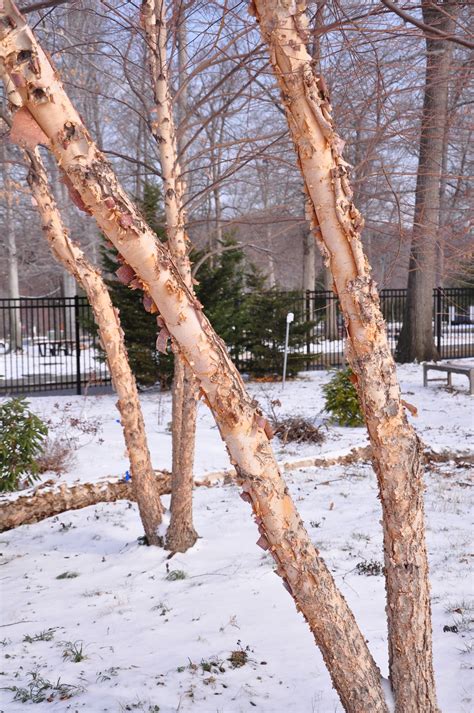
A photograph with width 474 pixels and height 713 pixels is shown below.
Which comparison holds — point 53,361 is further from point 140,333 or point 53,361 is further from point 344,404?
point 344,404

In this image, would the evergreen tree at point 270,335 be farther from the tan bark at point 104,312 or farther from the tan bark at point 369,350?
the tan bark at point 369,350

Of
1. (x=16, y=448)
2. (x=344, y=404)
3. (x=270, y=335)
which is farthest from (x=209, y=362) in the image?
(x=270, y=335)

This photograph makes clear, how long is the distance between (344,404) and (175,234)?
4.69m

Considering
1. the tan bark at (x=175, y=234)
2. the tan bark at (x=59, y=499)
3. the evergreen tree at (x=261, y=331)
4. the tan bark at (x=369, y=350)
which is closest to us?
the tan bark at (x=369, y=350)

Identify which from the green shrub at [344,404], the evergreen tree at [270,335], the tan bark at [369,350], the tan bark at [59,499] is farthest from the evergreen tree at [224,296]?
the tan bark at [369,350]

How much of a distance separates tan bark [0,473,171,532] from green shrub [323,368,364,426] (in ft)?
9.40

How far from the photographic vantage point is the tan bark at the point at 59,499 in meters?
5.71

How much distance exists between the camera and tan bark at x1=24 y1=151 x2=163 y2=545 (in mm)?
4219

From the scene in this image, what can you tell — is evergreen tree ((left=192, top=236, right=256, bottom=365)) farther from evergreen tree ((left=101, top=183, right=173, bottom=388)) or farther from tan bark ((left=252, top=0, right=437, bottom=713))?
tan bark ((left=252, top=0, right=437, bottom=713))

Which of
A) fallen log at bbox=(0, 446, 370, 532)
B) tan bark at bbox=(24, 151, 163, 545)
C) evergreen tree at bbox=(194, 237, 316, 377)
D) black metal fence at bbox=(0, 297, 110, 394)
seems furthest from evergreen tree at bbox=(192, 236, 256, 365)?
tan bark at bbox=(24, 151, 163, 545)

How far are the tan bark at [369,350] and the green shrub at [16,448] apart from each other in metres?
4.38

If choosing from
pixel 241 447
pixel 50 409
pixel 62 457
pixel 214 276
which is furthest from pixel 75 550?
pixel 214 276

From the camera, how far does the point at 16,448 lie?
5969 millimetres

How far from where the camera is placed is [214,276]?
1137 centimetres
